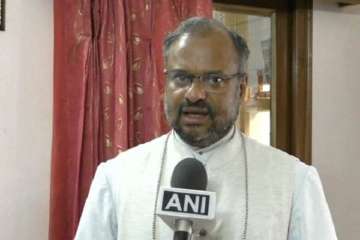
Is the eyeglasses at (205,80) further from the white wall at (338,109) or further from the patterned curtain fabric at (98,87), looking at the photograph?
the white wall at (338,109)

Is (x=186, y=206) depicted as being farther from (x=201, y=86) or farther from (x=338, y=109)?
(x=338, y=109)

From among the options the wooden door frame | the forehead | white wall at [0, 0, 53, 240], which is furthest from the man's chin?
the wooden door frame

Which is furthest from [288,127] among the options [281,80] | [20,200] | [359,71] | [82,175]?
[20,200]

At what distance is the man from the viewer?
1.11 metres

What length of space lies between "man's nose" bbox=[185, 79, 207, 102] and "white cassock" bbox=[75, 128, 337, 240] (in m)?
0.19

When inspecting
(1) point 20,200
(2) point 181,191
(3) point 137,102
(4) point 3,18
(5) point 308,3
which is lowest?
(1) point 20,200

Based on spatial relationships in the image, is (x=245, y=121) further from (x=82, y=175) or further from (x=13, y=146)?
(x=13, y=146)

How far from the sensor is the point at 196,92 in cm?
108

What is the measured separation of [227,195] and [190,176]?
208mm

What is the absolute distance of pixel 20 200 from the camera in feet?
5.91

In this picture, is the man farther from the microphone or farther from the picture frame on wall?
the picture frame on wall

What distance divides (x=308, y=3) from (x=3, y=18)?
142cm

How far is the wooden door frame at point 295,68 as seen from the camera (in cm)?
254

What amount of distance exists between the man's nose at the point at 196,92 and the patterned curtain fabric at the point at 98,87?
784 mm
